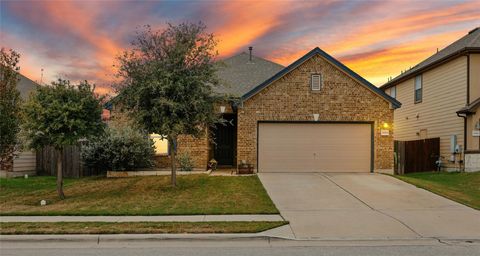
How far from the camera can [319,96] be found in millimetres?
19672

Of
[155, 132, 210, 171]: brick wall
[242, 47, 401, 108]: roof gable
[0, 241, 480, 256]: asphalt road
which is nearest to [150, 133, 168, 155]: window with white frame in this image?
[155, 132, 210, 171]: brick wall

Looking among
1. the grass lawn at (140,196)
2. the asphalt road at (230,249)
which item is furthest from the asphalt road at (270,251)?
the grass lawn at (140,196)

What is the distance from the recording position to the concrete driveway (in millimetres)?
9438

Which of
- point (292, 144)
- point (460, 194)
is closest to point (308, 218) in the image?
point (460, 194)

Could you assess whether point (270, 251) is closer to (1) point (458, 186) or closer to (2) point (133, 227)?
(2) point (133, 227)

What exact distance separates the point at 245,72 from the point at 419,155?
10351mm

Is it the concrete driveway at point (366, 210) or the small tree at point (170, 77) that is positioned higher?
the small tree at point (170, 77)

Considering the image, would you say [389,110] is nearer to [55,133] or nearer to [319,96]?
[319,96]

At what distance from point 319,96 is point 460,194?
7.23m

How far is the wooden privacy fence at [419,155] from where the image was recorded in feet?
77.5

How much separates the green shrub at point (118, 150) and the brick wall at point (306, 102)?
426cm

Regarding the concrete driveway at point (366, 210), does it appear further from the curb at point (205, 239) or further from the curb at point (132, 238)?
the curb at point (132, 238)

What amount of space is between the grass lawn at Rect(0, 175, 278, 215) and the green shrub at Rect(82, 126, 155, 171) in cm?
84

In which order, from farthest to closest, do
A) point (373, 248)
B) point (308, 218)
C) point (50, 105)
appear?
1. point (50, 105)
2. point (308, 218)
3. point (373, 248)
